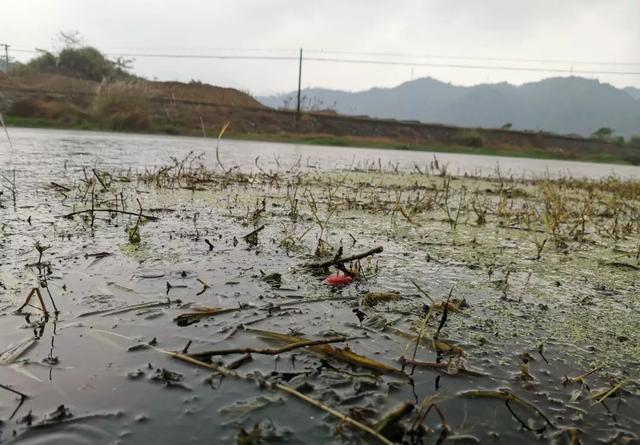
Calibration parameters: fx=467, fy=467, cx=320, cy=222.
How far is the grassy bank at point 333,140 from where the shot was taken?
2191 cm

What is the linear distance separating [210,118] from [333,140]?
27.8 ft

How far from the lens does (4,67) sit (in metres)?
41.4

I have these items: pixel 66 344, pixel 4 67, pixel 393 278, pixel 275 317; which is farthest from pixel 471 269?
pixel 4 67

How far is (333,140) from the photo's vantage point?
92.5 feet

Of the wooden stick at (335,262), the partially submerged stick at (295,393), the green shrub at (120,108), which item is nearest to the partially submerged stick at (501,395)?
the partially submerged stick at (295,393)

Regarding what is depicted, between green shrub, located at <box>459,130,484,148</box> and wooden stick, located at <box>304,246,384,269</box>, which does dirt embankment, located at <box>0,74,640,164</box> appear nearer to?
green shrub, located at <box>459,130,484,148</box>

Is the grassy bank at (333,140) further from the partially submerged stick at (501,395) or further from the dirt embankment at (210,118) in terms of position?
the partially submerged stick at (501,395)

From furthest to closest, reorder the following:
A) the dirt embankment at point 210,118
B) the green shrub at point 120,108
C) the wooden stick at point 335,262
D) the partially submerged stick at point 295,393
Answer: the dirt embankment at point 210,118 < the green shrub at point 120,108 < the wooden stick at point 335,262 < the partially submerged stick at point 295,393

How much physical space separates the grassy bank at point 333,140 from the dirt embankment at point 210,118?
0.12 meters

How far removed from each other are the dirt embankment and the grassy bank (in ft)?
0.40

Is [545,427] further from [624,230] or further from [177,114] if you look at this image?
[177,114]

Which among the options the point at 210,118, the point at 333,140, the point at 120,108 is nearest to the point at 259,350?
the point at 120,108

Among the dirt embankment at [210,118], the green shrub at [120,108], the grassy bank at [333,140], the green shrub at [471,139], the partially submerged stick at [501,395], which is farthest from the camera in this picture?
the green shrub at [471,139]

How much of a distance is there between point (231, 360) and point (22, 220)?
270 cm
